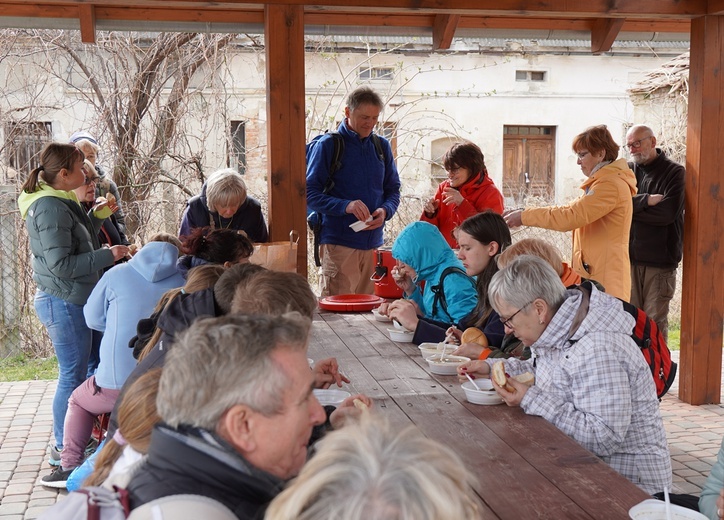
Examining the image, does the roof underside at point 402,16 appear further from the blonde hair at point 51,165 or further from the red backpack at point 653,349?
the red backpack at point 653,349

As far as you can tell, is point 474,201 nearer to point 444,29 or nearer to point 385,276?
point 385,276

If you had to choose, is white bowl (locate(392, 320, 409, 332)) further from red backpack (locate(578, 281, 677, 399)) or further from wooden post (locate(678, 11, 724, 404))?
wooden post (locate(678, 11, 724, 404))

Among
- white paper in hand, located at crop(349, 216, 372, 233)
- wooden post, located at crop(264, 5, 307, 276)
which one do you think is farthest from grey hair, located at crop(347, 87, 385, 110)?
white paper in hand, located at crop(349, 216, 372, 233)

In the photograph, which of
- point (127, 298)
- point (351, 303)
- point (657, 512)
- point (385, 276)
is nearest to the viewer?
point (657, 512)

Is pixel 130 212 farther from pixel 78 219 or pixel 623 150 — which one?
pixel 623 150

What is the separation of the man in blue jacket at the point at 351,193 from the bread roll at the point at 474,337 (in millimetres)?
1918

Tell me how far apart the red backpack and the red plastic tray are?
2.13 metres

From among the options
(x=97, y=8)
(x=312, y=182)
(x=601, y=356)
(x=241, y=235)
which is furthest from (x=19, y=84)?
(x=601, y=356)

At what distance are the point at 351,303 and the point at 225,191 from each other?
3.33ft

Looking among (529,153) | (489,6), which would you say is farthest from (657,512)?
(529,153)

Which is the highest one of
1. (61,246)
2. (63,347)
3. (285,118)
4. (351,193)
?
(285,118)

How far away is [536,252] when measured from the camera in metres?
3.35

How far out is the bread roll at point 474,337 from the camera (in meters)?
3.57

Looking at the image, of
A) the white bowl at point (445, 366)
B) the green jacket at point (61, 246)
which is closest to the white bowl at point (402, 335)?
the white bowl at point (445, 366)
